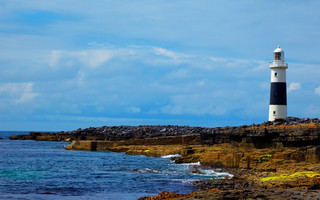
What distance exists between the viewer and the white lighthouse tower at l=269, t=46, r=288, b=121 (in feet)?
145

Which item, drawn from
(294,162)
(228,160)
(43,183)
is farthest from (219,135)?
(43,183)

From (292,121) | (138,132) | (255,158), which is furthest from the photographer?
(138,132)

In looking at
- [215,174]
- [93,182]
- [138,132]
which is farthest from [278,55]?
[93,182]

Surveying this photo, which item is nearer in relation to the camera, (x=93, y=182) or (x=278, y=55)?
(x=93, y=182)

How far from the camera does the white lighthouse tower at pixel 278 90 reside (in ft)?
145

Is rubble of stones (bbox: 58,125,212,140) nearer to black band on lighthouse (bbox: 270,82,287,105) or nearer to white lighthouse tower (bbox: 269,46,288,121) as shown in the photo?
white lighthouse tower (bbox: 269,46,288,121)

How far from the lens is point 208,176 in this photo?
20766mm

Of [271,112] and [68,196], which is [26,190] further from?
[271,112]

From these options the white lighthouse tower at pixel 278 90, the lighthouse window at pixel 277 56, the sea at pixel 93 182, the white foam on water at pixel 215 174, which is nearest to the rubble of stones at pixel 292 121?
the white lighthouse tower at pixel 278 90

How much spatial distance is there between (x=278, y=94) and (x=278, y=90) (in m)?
0.42

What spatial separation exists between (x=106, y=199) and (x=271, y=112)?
106 ft

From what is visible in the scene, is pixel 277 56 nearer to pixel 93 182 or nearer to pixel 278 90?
pixel 278 90

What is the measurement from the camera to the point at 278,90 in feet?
146

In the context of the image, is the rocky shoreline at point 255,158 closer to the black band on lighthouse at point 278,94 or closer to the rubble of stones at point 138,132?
the black band on lighthouse at point 278,94
